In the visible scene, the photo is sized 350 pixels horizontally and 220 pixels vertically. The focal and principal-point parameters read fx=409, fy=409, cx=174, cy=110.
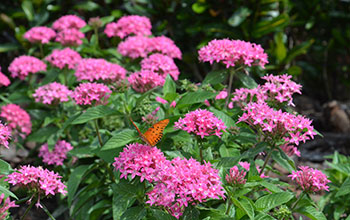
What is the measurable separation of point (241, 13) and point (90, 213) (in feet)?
10.8

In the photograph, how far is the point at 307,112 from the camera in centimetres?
567

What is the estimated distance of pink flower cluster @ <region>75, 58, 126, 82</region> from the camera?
3129 mm

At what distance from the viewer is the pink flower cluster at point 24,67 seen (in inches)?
142

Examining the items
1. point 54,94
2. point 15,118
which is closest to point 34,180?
point 54,94

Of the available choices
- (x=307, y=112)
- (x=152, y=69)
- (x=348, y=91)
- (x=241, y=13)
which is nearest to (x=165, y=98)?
(x=152, y=69)

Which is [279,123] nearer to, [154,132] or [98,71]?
[154,132]

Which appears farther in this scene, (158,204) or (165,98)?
(165,98)

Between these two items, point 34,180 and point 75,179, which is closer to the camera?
point 34,180

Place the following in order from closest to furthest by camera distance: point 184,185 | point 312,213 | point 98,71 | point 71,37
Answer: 1. point 184,185
2. point 312,213
3. point 98,71
4. point 71,37

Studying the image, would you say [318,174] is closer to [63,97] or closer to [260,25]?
[63,97]

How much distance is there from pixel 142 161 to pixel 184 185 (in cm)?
28

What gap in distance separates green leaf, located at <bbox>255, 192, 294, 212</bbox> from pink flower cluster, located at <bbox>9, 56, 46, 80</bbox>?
95.9 inches

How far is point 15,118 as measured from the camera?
3.49 metres

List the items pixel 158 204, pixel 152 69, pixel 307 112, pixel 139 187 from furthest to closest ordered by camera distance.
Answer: pixel 307 112 → pixel 152 69 → pixel 139 187 → pixel 158 204
